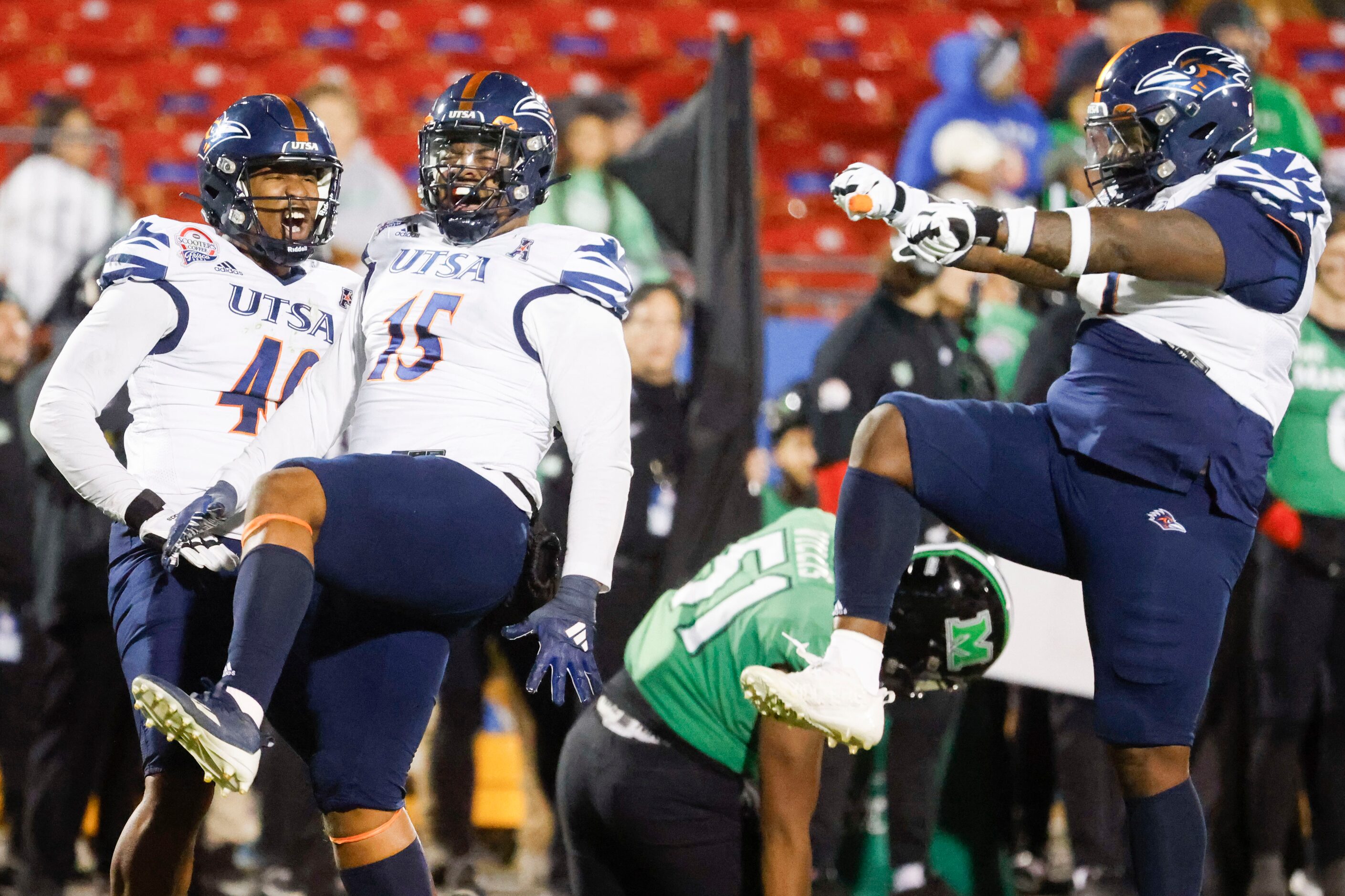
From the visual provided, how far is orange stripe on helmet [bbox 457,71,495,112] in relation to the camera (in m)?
3.32

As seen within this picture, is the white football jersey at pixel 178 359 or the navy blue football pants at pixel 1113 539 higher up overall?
the white football jersey at pixel 178 359

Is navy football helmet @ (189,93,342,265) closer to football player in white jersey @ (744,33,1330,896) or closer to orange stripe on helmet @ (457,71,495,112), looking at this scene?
orange stripe on helmet @ (457,71,495,112)

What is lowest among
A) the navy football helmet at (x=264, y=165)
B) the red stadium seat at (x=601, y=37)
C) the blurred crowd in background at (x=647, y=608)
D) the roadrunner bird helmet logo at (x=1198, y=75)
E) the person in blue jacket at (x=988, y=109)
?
the blurred crowd in background at (x=647, y=608)

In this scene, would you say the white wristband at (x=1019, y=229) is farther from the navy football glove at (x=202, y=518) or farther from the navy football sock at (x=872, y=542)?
the navy football glove at (x=202, y=518)

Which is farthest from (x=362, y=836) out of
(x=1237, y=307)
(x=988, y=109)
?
(x=988, y=109)

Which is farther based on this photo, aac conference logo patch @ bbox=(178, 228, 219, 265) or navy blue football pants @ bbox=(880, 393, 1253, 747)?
aac conference logo patch @ bbox=(178, 228, 219, 265)

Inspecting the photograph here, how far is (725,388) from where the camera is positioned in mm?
4805

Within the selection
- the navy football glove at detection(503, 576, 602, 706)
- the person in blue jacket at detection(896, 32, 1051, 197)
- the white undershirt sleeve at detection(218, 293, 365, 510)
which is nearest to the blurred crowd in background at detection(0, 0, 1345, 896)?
the person in blue jacket at detection(896, 32, 1051, 197)

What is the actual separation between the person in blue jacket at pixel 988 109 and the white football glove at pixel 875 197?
4.17 m

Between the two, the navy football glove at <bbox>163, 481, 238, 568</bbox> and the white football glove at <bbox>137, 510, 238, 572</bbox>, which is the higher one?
the navy football glove at <bbox>163, 481, 238, 568</bbox>

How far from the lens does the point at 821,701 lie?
2.81 metres

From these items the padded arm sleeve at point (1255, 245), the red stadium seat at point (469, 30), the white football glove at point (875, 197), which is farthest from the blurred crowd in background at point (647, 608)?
the red stadium seat at point (469, 30)

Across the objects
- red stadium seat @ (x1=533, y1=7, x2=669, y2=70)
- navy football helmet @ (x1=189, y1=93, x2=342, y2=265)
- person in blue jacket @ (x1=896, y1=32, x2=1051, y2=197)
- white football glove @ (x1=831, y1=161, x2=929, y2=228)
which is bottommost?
white football glove @ (x1=831, y1=161, x2=929, y2=228)

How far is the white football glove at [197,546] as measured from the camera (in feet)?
10.1
